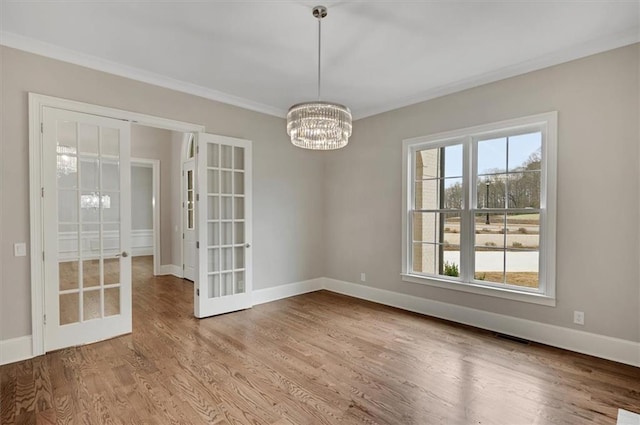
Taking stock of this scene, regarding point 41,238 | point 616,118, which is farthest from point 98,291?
point 616,118

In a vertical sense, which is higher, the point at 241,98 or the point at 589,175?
the point at 241,98

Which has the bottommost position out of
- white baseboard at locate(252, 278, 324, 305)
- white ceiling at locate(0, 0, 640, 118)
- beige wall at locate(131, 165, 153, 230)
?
white baseboard at locate(252, 278, 324, 305)

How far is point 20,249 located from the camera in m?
2.99

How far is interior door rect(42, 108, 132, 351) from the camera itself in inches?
124

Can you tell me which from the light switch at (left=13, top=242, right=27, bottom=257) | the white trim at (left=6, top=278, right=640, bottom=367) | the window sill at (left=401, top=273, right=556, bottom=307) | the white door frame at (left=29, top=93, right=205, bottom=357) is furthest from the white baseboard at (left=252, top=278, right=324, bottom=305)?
the light switch at (left=13, top=242, right=27, bottom=257)

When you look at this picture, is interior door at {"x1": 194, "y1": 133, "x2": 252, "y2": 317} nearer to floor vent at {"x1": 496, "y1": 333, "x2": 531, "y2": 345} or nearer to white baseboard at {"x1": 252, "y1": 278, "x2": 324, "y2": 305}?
white baseboard at {"x1": 252, "y1": 278, "x2": 324, "y2": 305}

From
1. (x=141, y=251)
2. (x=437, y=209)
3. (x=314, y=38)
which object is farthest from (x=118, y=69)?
(x=141, y=251)

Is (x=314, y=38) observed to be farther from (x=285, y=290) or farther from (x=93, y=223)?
(x=285, y=290)

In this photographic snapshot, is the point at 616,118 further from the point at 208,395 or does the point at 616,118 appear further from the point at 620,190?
the point at 208,395

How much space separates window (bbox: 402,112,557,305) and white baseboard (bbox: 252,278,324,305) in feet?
5.72

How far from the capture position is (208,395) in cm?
241

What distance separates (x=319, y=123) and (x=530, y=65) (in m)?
2.58

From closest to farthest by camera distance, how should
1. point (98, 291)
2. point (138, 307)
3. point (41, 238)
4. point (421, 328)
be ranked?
point (41, 238)
point (98, 291)
point (421, 328)
point (138, 307)

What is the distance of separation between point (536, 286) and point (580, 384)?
1.15m
